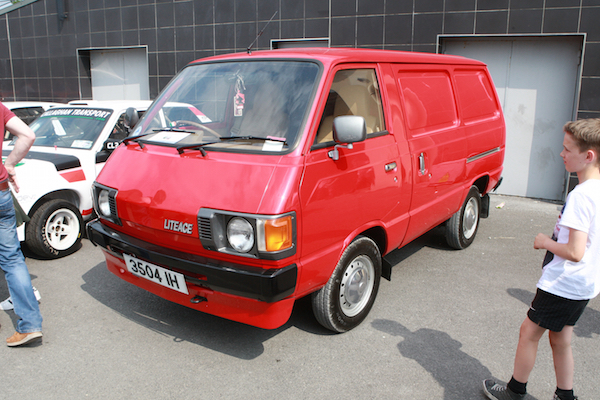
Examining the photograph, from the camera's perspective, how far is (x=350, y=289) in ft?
12.0

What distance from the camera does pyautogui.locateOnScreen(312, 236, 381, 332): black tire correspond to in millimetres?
3436

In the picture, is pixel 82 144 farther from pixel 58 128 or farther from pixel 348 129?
pixel 348 129

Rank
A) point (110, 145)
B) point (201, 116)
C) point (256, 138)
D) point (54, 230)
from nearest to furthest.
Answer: point (256, 138), point (201, 116), point (54, 230), point (110, 145)

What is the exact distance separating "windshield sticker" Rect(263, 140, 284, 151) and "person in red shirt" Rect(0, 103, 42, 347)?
173 centimetres

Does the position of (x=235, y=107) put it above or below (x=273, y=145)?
above

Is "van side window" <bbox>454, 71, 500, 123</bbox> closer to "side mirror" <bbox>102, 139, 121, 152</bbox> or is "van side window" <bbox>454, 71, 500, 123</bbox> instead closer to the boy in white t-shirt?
the boy in white t-shirt

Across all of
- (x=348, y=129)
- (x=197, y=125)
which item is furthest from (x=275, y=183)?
(x=197, y=125)

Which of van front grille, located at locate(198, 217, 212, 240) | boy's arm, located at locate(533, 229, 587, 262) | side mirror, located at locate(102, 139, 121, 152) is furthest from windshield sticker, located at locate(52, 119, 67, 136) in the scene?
boy's arm, located at locate(533, 229, 587, 262)

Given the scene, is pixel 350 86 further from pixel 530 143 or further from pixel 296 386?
pixel 530 143

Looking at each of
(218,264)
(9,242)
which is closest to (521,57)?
(218,264)

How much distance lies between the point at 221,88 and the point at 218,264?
1.60m

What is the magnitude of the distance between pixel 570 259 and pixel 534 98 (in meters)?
6.71

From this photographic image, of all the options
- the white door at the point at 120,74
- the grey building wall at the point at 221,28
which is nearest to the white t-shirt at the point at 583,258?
the grey building wall at the point at 221,28

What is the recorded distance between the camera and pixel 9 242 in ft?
11.2
